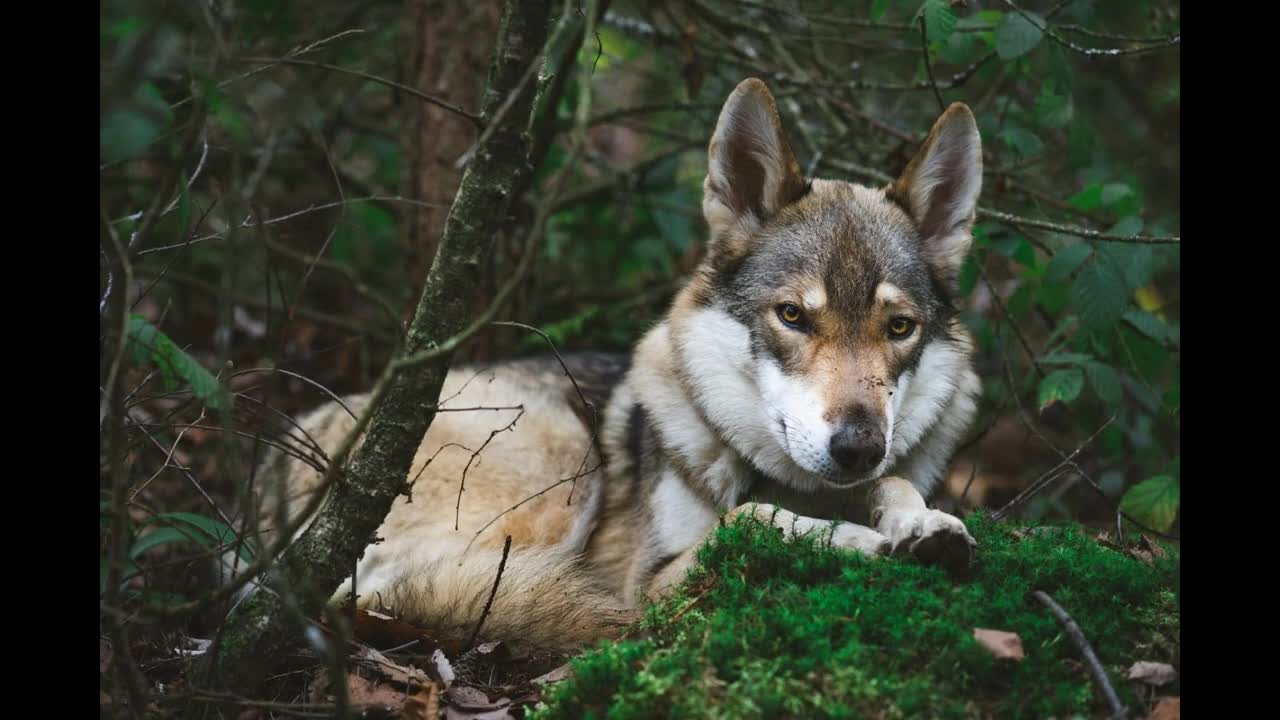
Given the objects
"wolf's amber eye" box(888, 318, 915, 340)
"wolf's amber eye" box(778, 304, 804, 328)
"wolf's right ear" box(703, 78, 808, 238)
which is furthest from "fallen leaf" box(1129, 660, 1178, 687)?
"wolf's right ear" box(703, 78, 808, 238)

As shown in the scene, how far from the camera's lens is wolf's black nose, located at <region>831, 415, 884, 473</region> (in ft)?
10.6

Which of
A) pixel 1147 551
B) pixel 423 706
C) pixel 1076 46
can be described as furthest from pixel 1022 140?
pixel 423 706

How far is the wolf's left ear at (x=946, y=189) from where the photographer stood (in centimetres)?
391

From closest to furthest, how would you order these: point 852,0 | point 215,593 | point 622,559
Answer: point 215,593 < point 622,559 < point 852,0

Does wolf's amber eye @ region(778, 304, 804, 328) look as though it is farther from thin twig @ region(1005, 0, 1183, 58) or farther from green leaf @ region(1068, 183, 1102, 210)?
green leaf @ region(1068, 183, 1102, 210)

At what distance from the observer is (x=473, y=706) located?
305cm

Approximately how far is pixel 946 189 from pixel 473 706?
8.82 feet

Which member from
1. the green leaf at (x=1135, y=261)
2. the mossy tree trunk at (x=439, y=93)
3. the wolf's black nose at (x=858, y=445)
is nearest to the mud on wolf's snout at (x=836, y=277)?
the wolf's black nose at (x=858, y=445)

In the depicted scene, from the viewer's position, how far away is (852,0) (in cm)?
674

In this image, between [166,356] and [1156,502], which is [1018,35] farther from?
[166,356]
